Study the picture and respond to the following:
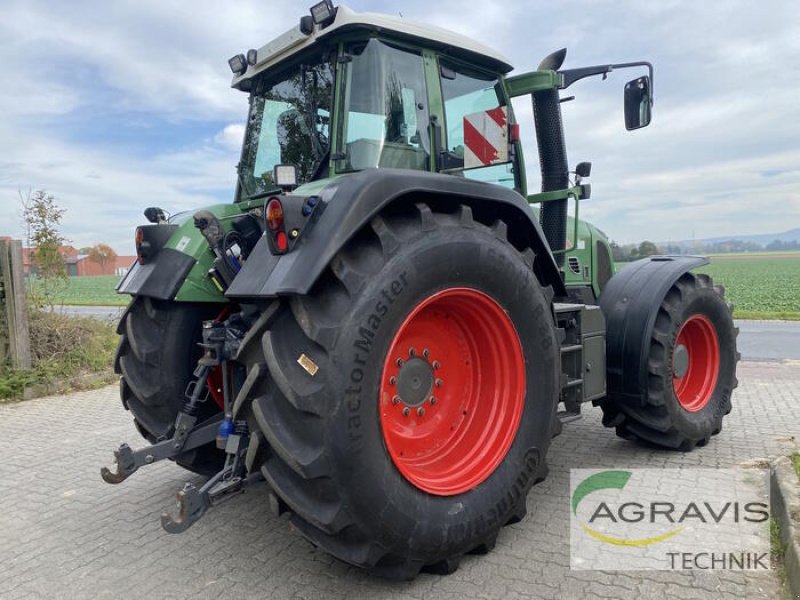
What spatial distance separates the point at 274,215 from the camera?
240cm

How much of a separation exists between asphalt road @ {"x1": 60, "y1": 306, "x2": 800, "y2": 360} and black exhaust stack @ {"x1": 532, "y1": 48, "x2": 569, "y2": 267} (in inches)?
246

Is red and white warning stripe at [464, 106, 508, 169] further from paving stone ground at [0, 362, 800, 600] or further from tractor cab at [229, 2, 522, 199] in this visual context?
paving stone ground at [0, 362, 800, 600]

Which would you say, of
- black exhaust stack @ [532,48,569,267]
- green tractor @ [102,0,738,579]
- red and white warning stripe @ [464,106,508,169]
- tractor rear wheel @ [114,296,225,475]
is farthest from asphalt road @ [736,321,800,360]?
tractor rear wheel @ [114,296,225,475]

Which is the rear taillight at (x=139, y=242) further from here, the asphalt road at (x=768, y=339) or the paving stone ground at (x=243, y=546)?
the asphalt road at (x=768, y=339)

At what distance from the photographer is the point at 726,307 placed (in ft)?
15.1

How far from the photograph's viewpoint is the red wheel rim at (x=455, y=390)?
2.75 m

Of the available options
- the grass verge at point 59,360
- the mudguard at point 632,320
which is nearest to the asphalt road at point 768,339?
the grass verge at point 59,360

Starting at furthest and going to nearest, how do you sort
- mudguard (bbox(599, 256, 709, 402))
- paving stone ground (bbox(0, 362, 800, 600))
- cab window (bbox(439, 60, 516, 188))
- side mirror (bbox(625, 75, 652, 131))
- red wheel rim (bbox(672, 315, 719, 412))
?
red wheel rim (bbox(672, 315, 719, 412)) → side mirror (bbox(625, 75, 652, 131)) → mudguard (bbox(599, 256, 709, 402)) → cab window (bbox(439, 60, 516, 188)) → paving stone ground (bbox(0, 362, 800, 600))

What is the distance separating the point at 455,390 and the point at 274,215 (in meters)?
1.30

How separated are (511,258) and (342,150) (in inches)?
41.3

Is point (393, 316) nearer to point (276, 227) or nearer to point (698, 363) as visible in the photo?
point (276, 227)

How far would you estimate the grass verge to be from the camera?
701cm

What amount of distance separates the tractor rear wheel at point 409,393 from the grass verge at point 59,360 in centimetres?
598

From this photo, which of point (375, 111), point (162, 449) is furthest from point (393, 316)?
point (162, 449)
